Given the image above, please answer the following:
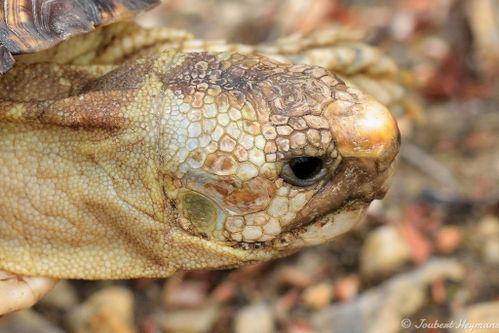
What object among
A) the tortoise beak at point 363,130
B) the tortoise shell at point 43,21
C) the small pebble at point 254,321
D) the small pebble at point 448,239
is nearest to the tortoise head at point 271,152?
the tortoise beak at point 363,130

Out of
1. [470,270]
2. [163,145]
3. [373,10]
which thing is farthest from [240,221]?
[373,10]

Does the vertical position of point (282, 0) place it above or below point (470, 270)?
above

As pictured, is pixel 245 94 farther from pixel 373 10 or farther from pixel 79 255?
pixel 373 10

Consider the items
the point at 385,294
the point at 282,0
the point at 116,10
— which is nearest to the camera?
the point at 116,10

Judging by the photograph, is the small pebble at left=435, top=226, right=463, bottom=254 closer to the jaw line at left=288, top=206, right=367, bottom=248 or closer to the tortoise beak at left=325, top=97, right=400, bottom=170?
the jaw line at left=288, top=206, right=367, bottom=248

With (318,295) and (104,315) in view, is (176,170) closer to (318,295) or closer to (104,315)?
(104,315)

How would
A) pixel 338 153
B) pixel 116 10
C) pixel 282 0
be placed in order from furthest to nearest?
1. pixel 282 0
2. pixel 116 10
3. pixel 338 153

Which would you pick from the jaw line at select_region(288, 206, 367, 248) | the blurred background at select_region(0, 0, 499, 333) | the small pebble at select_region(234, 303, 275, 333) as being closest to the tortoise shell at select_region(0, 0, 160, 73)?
the jaw line at select_region(288, 206, 367, 248)
